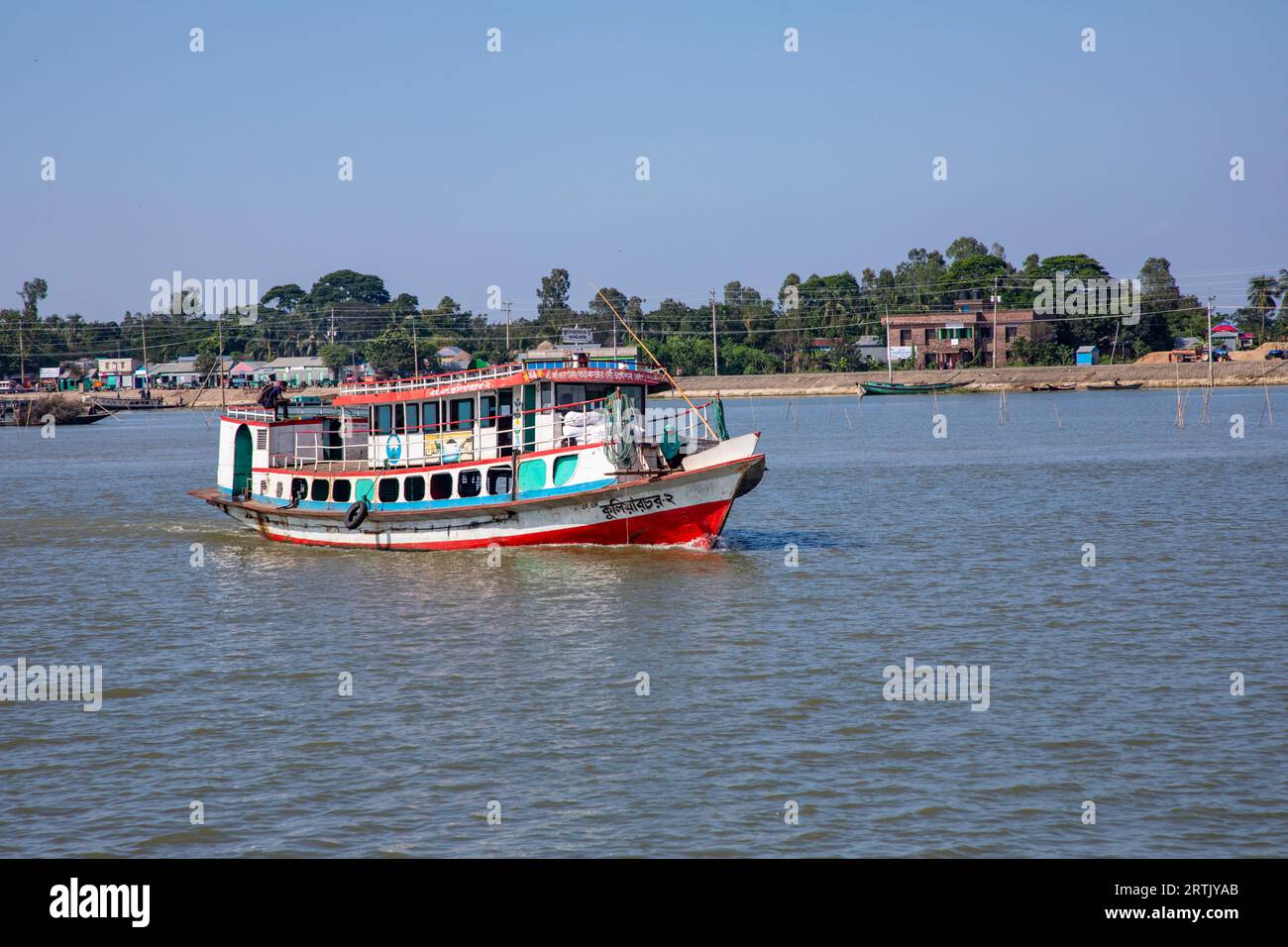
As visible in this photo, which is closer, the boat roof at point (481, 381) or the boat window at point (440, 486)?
the boat roof at point (481, 381)

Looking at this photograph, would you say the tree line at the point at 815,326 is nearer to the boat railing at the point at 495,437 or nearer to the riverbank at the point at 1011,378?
the riverbank at the point at 1011,378

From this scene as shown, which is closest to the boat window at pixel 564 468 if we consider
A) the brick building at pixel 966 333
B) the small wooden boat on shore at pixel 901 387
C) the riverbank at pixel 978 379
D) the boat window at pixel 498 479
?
the boat window at pixel 498 479

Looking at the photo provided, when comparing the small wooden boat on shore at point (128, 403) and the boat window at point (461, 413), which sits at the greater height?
the small wooden boat on shore at point (128, 403)

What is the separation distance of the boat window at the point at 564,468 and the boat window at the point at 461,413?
11.6 feet

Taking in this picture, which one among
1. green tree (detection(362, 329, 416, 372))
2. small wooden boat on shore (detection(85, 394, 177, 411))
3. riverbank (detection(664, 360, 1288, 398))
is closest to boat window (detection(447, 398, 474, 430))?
riverbank (detection(664, 360, 1288, 398))

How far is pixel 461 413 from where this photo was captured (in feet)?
117

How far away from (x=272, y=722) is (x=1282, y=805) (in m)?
13.3

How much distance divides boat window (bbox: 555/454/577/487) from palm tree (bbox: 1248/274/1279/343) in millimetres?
174800

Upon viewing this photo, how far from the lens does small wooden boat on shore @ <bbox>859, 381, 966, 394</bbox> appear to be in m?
149

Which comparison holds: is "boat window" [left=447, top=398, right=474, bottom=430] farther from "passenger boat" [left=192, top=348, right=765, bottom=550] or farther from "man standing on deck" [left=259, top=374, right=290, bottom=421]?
"man standing on deck" [left=259, top=374, right=290, bottom=421]

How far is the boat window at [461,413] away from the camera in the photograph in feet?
116

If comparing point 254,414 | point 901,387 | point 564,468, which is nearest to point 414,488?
point 564,468
